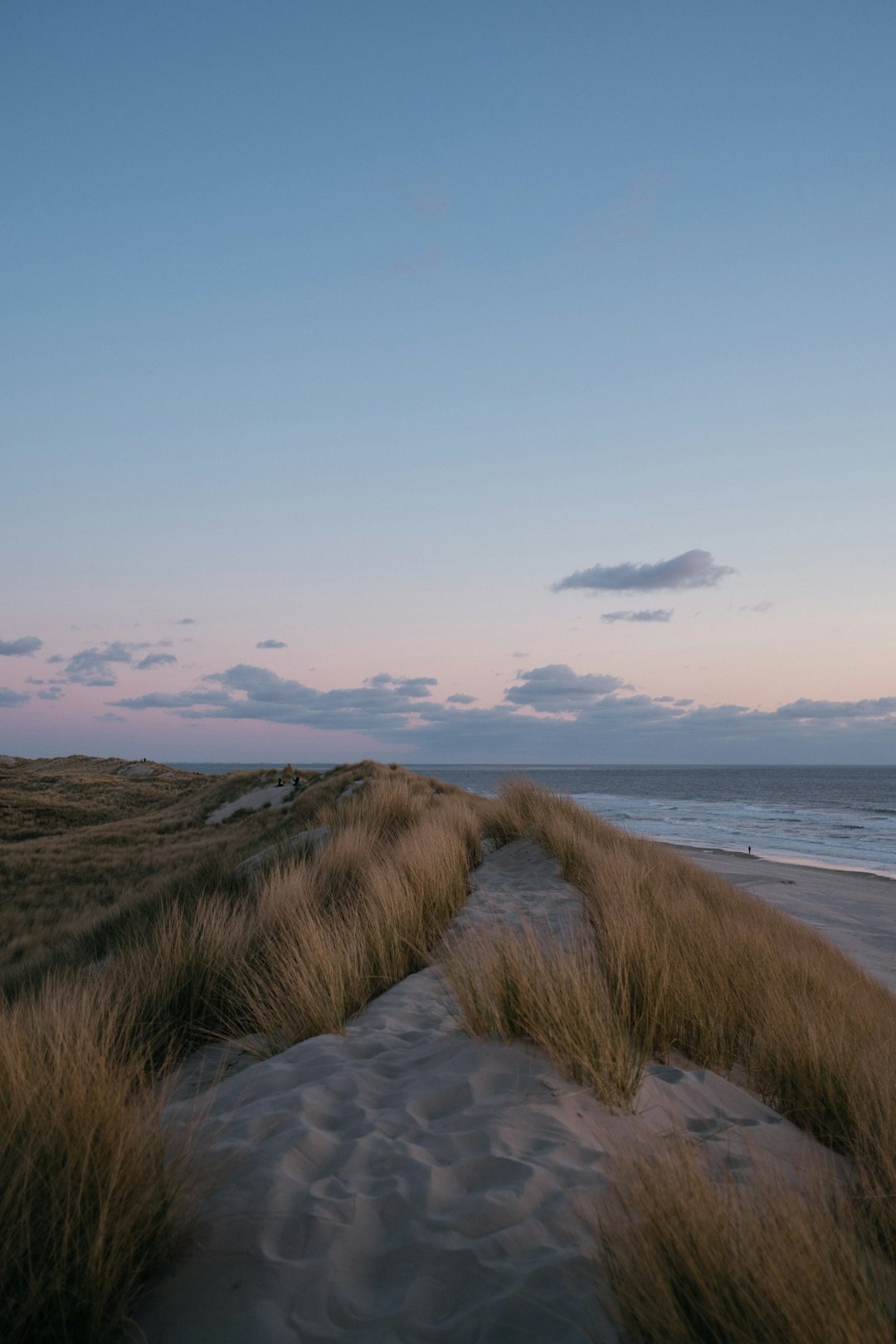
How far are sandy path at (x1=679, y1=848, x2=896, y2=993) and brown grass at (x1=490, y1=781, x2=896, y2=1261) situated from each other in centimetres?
460

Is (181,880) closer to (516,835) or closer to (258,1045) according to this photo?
(516,835)

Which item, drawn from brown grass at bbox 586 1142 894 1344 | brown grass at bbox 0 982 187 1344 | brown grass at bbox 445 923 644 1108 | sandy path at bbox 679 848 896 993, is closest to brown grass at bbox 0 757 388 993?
brown grass at bbox 445 923 644 1108

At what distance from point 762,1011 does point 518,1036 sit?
53.1 inches

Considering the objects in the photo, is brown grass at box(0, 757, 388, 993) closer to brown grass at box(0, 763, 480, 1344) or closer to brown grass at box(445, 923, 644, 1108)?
brown grass at box(0, 763, 480, 1344)

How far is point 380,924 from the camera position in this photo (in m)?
4.94

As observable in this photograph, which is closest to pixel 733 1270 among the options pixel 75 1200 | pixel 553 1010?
pixel 553 1010

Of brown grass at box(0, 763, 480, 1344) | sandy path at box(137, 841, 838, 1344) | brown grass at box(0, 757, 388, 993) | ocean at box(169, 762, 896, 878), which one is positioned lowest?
ocean at box(169, 762, 896, 878)

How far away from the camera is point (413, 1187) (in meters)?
2.23

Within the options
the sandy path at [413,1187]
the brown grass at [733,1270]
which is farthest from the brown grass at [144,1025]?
the brown grass at [733,1270]

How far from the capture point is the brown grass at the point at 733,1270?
141cm

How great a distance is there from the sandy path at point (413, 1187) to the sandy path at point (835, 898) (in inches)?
294

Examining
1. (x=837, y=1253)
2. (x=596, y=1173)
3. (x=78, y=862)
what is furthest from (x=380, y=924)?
(x=78, y=862)

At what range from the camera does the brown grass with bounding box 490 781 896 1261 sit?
260 centimetres

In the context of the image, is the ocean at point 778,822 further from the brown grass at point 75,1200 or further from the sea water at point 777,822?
the brown grass at point 75,1200
